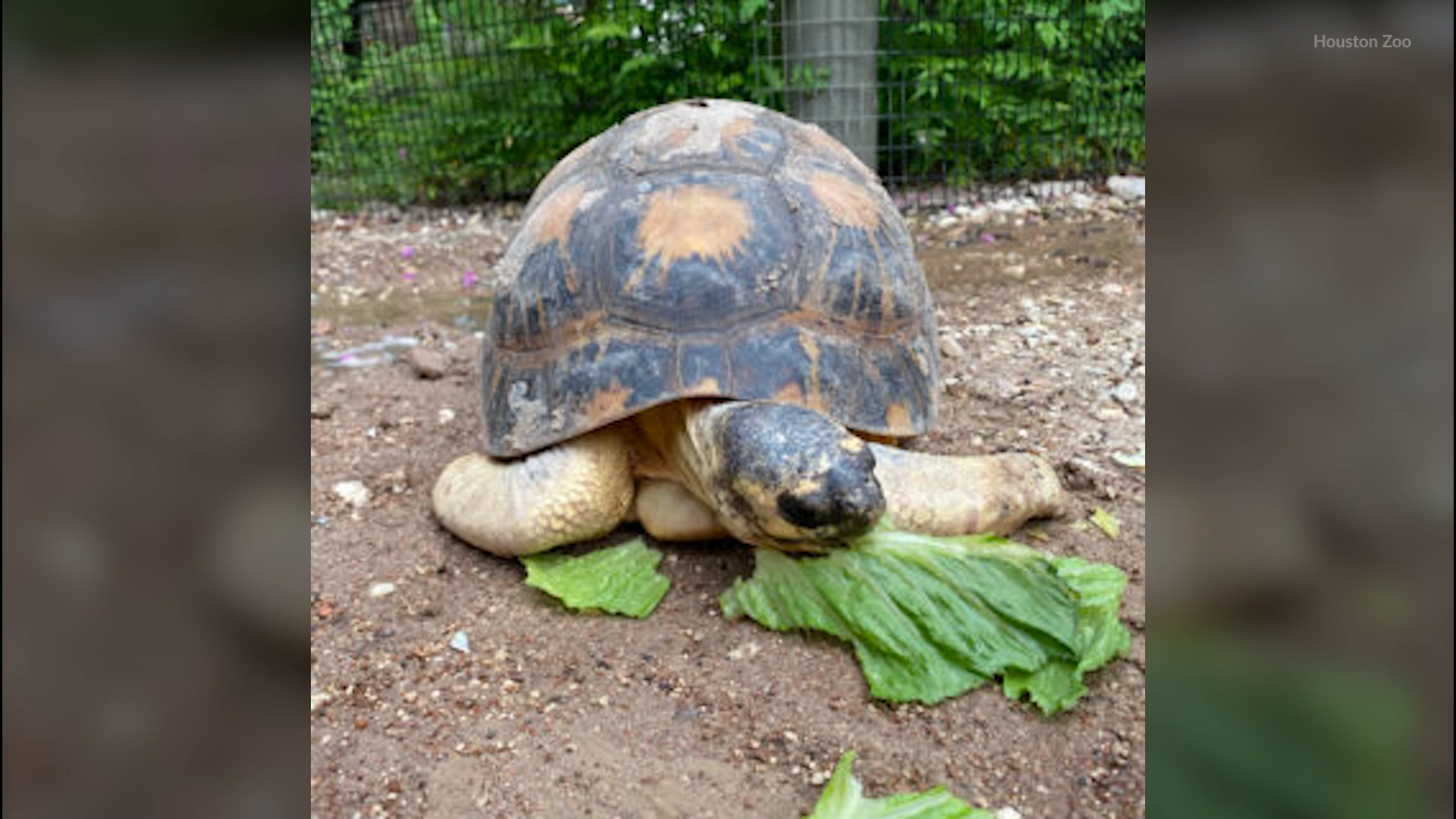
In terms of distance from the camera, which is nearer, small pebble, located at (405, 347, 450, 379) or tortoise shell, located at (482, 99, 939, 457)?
tortoise shell, located at (482, 99, 939, 457)

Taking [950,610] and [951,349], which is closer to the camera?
[950,610]

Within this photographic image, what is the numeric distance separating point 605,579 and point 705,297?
851mm

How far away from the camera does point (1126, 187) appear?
21.5ft

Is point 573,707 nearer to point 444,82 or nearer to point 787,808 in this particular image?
point 787,808

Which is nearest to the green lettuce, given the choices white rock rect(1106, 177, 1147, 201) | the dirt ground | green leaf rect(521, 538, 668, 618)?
the dirt ground

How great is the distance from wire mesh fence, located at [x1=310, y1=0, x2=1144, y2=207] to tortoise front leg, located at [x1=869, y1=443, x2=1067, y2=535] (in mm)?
3889

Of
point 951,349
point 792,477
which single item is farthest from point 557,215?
point 951,349

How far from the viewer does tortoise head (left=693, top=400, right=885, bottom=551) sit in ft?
7.91

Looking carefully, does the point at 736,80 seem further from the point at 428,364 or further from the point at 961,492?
the point at 961,492

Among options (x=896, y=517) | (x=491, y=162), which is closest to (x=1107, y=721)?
(x=896, y=517)

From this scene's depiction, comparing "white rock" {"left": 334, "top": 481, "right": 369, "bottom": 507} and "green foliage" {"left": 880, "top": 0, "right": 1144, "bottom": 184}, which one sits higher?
"green foliage" {"left": 880, "top": 0, "right": 1144, "bottom": 184}

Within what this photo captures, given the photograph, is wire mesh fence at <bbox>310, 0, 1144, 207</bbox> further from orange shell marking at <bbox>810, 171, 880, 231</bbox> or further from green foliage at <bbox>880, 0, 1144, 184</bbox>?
orange shell marking at <bbox>810, 171, 880, 231</bbox>

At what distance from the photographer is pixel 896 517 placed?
9.11ft

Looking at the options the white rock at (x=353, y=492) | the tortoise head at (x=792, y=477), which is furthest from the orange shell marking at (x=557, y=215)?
the white rock at (x=353, y=492)
